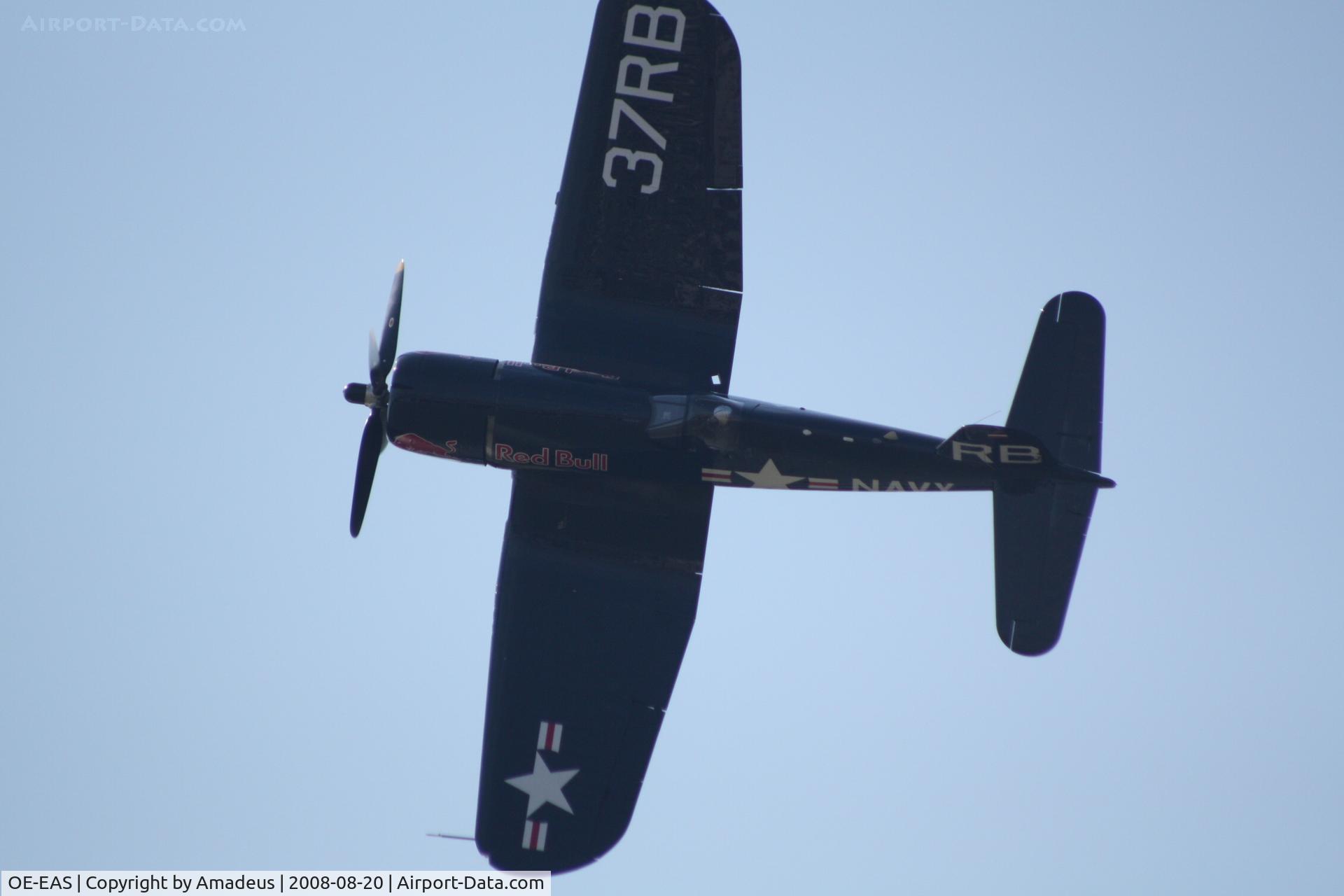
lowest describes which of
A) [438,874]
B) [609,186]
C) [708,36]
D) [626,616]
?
[438,874]

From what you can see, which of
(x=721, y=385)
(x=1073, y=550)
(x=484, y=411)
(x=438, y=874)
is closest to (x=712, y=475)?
(x=721, y=385)

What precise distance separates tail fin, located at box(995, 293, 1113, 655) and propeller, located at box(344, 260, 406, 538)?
20.3ft

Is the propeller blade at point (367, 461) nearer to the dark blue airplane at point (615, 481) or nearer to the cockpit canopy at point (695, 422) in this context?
the dark blue airplane at point (615, 481)

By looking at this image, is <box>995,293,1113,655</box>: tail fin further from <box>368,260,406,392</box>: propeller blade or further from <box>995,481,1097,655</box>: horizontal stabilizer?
<box>368,260,406,392</box>: propeller blade

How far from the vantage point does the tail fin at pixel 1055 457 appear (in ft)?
53.1

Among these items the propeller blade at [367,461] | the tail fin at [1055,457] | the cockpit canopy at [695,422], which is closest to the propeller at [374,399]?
the propeller blade at [367,461]

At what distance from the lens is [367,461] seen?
16641 millimetres

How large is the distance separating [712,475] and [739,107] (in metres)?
3.84

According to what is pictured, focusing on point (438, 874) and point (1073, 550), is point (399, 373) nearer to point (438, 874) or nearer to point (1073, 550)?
point (438, 874)

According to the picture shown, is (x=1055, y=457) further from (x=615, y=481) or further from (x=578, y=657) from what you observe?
(x=578, y=657)

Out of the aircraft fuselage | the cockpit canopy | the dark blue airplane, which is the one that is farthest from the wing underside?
the cockpit canopy

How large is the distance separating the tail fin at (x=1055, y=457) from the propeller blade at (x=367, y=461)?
6225 millimetres

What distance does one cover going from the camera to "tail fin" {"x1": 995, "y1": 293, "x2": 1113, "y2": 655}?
16172mm

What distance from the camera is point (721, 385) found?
16797mm
